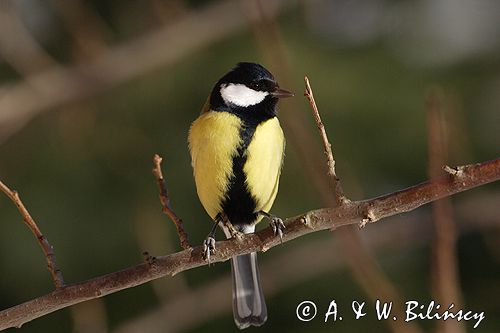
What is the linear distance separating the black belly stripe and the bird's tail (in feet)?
0.93

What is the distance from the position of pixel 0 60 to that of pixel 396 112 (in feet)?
6.84

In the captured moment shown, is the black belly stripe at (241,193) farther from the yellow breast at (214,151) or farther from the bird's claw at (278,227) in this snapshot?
the bird's claw at (278,227)

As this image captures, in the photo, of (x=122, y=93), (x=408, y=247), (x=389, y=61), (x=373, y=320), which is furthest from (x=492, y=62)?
(x=122, y=93)

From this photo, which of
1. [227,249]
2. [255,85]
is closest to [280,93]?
[255,85]

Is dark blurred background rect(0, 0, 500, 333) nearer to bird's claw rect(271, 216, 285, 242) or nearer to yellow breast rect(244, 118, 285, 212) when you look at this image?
yellow breast rect(244, 118, 285, 212)

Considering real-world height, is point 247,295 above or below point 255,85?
below

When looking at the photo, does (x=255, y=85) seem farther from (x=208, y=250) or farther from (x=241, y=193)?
(x=208, y=250)

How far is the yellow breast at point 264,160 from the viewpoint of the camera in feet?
6.83

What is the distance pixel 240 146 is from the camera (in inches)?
82.0

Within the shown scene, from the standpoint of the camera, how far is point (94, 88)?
13.2 feet

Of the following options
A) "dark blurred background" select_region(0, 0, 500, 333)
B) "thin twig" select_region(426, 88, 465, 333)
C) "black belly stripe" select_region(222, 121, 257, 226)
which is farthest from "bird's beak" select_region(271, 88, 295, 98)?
"dark blurred background" select_region(0, 0, 500, 333)

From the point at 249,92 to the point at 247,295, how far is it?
0.64 m

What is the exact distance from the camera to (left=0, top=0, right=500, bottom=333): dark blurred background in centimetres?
377

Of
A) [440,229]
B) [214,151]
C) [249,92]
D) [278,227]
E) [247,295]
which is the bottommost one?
[440,229]
